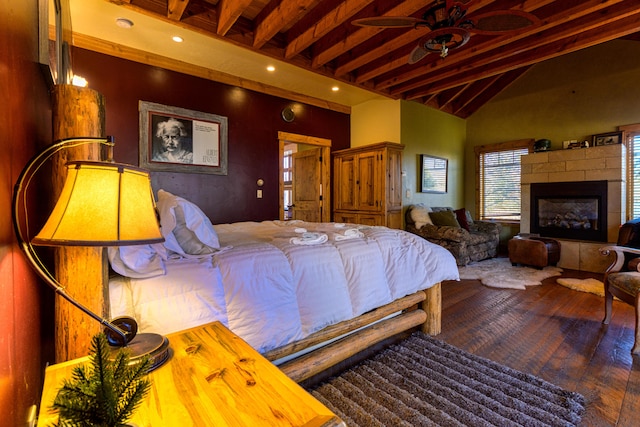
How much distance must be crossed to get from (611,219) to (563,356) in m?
3.84

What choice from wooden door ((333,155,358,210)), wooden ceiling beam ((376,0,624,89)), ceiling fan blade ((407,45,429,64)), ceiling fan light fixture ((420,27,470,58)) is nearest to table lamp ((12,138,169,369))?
ceiling fan light fixture ((420,27,470,58))

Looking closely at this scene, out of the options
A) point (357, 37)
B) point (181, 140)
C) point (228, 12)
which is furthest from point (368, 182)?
point (228, 12)

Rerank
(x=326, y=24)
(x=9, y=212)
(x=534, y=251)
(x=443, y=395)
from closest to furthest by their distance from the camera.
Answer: (x=9, y=212), (x=443, y=395), (x=326, y=24), (x=534, y=251)

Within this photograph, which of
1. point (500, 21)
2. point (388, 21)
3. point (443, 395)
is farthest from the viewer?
point (388, 21)

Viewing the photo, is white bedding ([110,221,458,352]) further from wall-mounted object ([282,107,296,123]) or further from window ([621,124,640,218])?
window ([621,124,640,218])

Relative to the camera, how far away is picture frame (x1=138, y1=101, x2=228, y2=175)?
351cm

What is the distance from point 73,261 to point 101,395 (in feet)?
2.29

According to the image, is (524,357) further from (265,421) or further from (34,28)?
(34,28)

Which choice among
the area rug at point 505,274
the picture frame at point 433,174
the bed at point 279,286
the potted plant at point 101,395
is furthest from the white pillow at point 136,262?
the picture frame at point 433,174

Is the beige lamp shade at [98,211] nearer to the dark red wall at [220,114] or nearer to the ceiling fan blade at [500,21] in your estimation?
the ceiling fan blade at [500,21]

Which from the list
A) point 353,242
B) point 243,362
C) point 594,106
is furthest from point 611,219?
point 243,362

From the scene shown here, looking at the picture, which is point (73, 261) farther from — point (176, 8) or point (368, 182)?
point (368, 182)

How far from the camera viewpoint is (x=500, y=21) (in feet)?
7.54

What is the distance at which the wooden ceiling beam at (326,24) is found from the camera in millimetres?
2769
